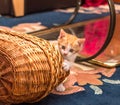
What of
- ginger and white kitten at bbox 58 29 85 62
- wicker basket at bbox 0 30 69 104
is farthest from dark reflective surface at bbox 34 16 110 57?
wicker basket at bbox 0 30 69 104

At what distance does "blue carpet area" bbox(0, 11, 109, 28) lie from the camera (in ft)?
9.38

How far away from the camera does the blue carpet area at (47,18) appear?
2860 mm

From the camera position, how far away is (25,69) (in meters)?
1.12

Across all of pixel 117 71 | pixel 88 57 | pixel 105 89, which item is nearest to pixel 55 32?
pixel 88 57

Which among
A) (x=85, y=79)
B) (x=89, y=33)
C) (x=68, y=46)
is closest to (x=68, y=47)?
(x=68, y=46)

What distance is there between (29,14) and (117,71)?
190 cm

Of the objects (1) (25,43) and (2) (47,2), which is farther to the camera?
(2) (47,2)

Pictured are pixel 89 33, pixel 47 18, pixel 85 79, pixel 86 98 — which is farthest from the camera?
pixel 47 18

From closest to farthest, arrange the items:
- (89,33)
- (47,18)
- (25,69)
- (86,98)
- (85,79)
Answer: (25,69)
(86,98)
(85,79)
(89,33)
(47,18)

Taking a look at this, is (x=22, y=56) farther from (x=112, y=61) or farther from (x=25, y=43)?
(x=112, y=61)

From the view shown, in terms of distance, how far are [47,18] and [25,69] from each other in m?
2.10

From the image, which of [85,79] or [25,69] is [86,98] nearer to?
[85,79]

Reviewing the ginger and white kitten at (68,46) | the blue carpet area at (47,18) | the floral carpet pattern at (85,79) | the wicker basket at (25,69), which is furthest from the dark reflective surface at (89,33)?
the wicker basket at (25,69)

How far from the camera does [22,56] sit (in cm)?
113
